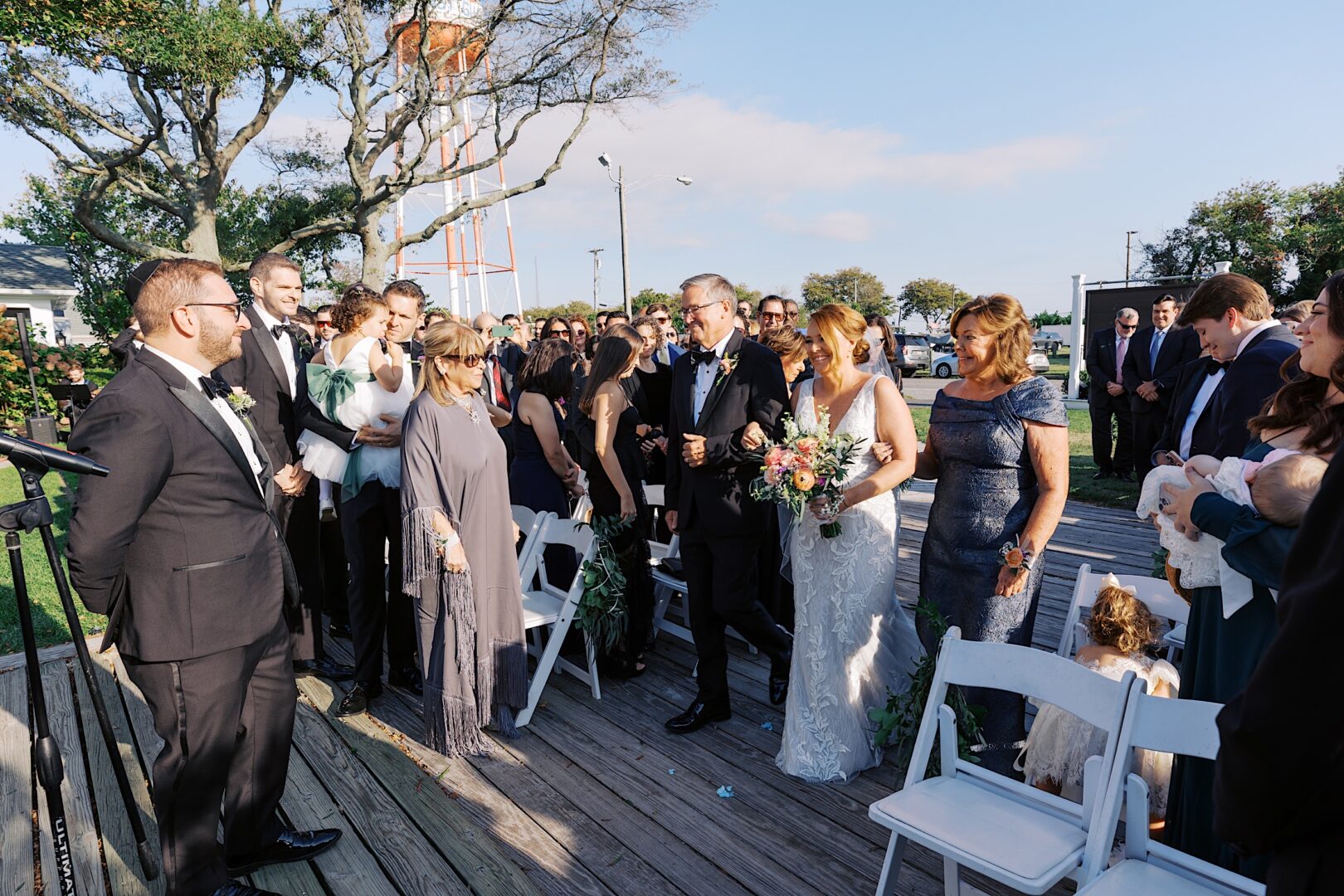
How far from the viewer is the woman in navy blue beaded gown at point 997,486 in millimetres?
3299

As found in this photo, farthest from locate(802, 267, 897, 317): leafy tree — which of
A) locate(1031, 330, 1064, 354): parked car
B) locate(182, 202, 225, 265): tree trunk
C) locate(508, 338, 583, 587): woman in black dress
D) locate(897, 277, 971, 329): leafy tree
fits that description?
locate(508, 338, 583, 587): woman in black dress

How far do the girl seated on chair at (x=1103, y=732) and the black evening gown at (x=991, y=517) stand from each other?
0.25 metres

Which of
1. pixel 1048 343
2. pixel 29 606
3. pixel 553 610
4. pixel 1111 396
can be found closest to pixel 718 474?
pixel 553 610

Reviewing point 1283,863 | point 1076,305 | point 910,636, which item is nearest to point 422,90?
point 1076,305

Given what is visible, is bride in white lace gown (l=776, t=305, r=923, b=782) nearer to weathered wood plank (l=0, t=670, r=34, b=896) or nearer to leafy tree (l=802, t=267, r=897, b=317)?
weathered wood plank (l=0, t=670, r=34, b=896)

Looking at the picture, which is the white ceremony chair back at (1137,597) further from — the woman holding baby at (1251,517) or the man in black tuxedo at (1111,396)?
the man in black tuxedo at (1111,396)

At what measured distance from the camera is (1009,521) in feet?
11.1

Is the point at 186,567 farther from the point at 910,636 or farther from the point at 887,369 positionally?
the point at 887,369

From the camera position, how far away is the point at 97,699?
2.83 meters

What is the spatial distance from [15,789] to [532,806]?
2473mm

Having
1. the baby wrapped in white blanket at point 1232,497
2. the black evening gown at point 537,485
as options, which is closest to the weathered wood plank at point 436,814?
the black evening gown at point 537,485

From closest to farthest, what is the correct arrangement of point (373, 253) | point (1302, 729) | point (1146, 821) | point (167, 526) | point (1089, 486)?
point (1302, 729)
point (1146, 821)
point (167, 526)
point (1089, 486)
point (373, 253)

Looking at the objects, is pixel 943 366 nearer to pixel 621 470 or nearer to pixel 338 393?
pixel 621 470

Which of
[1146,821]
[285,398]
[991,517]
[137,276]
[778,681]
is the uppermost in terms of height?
[137,276]
